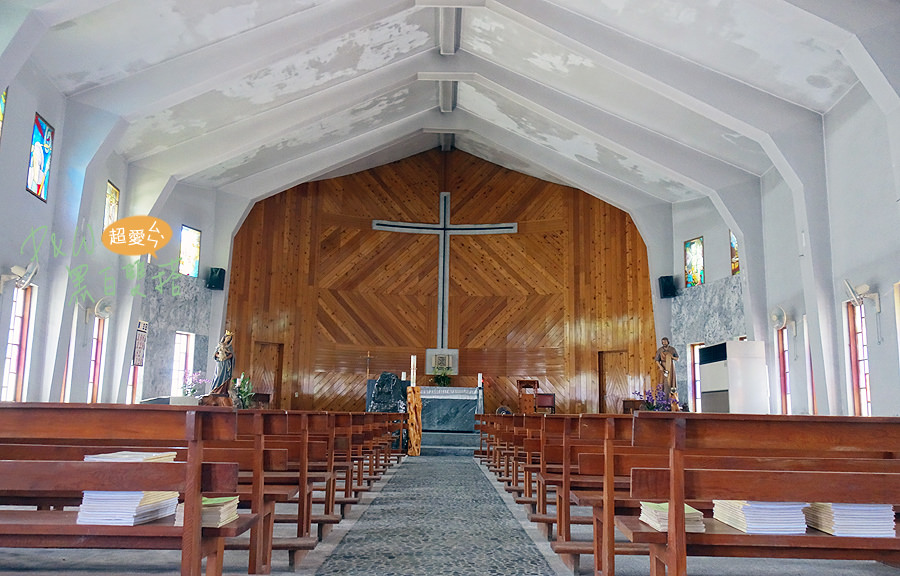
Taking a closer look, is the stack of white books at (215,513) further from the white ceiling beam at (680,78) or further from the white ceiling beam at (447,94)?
the white ceiling beam at (447,94)

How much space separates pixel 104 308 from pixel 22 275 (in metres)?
2.79

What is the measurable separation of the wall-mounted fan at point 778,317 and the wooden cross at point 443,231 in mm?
7433

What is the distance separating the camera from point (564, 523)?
3.94 meters

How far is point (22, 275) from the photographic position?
825 centimetres

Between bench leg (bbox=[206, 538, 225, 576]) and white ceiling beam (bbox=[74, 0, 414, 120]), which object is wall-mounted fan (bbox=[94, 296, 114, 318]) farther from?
bench leg (bbox=[206, 538, 225, 576])

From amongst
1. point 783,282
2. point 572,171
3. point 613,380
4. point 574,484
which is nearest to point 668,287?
point 613,380

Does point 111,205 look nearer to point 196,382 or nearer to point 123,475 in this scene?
point 196,382

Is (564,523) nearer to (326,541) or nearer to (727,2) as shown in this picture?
Answer: (326,541)

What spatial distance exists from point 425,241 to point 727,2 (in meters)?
10.8

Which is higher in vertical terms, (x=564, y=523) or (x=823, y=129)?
(x=823, y=129)

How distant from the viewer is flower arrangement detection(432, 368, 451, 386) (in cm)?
1659

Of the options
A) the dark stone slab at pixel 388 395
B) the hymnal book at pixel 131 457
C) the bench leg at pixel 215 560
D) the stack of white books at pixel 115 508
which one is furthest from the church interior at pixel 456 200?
the bench leg at pixel 215 560

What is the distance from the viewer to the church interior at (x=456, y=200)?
8.34 metres

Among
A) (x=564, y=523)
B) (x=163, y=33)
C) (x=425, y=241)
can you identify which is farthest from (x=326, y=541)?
(x=425, y=241)
